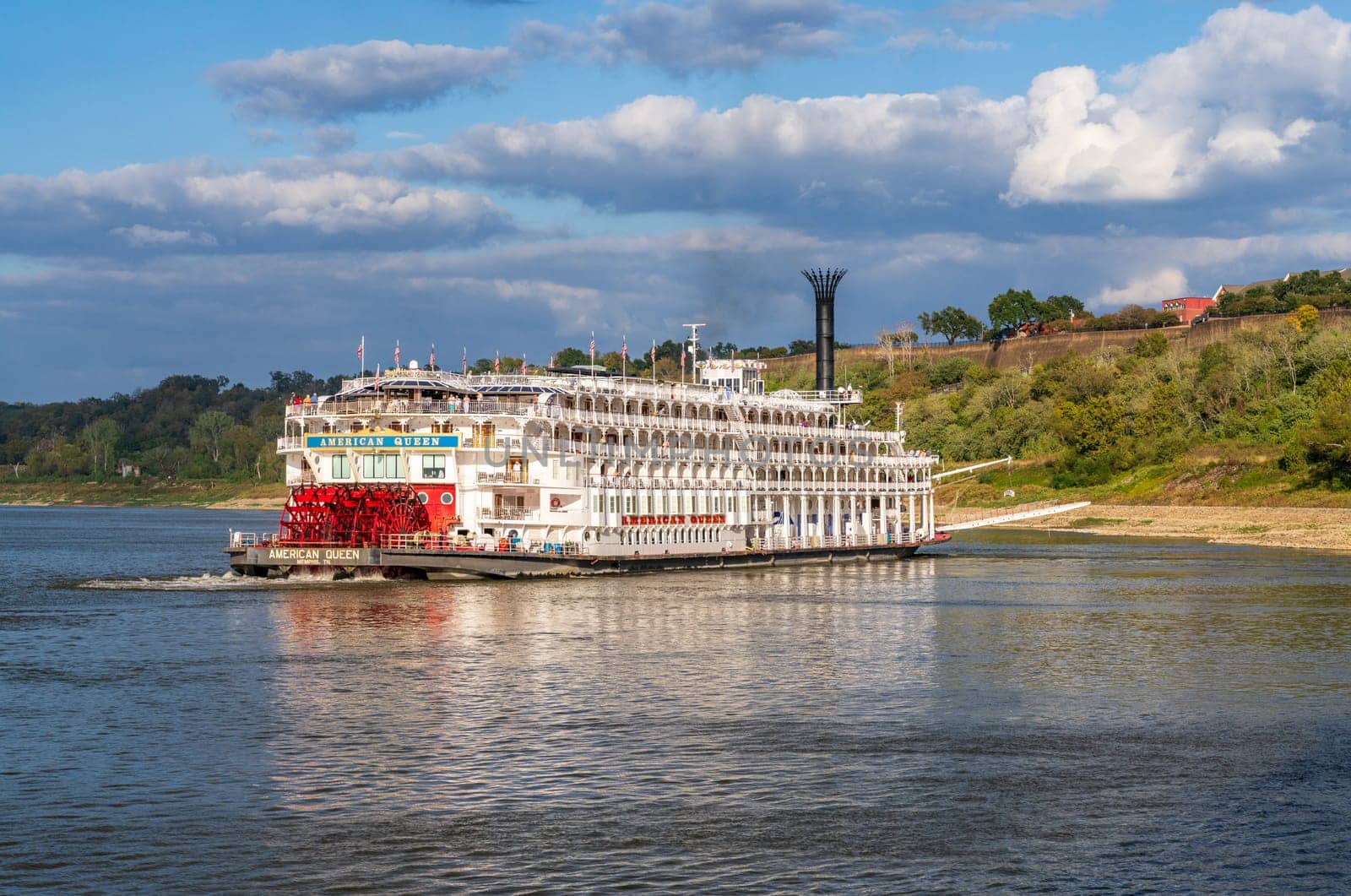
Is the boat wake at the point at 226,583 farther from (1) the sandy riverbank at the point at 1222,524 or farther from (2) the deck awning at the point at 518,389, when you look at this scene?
(1) the sandy riverbank at the point at 1222,524

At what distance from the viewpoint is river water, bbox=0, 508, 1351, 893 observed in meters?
22.1

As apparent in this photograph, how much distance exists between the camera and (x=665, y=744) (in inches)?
1174

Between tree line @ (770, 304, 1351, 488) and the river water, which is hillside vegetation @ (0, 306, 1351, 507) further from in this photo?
the river water

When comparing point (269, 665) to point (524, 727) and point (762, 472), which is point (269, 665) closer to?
point (524, 727)

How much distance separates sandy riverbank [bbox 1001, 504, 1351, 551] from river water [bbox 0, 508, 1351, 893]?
41662 millimetres

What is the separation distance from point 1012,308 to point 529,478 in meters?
142

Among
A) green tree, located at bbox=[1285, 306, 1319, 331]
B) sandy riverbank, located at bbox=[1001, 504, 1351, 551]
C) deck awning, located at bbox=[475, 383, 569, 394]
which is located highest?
green tree, located at bbox=[1285, 306, 1319, 331]

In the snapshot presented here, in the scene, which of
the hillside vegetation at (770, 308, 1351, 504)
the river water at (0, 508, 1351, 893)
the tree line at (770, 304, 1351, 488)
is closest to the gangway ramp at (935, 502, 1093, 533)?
the hillside vegetation at (770, 308, 1351, 504)

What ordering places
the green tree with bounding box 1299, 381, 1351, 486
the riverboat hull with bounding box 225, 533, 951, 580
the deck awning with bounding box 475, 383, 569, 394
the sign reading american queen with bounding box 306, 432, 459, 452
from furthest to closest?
the green tree with bounding box 1299, 381, 1351, 486 < the deck awning with bounding box 475, 383, 569, 394 < the sign reading american queen with bounding box 306, 432, 459, 452 < the riverboat hull with bounding box 225, 533, 951, 580

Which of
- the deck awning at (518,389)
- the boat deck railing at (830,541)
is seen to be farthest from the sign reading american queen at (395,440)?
the boat deck railing at (830,541)

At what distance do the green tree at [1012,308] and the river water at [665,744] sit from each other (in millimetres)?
141210

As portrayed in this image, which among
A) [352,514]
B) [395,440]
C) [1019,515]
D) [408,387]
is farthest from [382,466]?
[1019,515]

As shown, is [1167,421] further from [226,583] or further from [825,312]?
[226,583]

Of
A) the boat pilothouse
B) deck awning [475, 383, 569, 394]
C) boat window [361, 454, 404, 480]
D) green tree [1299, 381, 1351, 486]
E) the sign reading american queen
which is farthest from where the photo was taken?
green tree [1299, 381, 1351, 486]
